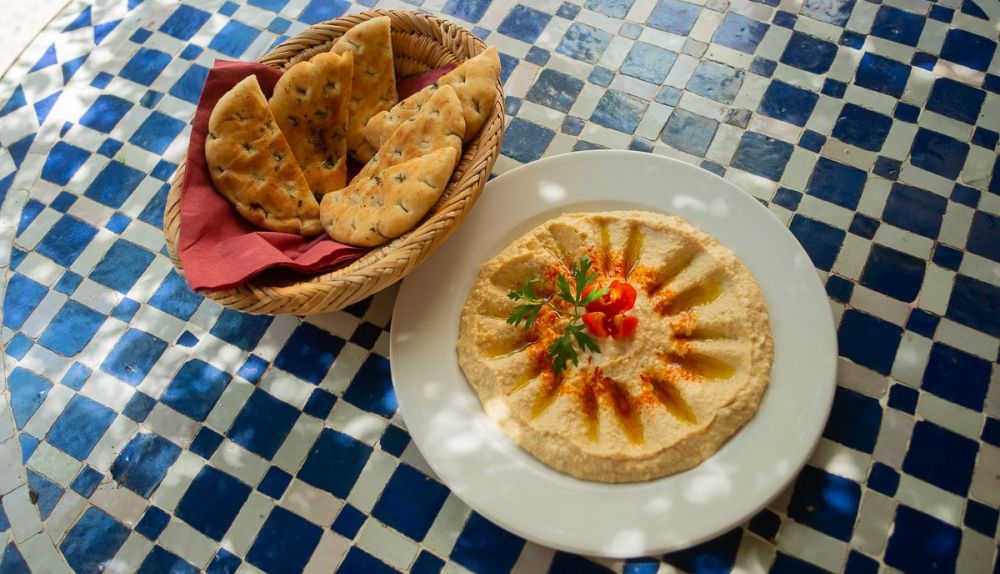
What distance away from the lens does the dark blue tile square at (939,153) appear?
8.83 ft

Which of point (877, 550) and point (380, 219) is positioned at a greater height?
point (380, 219)

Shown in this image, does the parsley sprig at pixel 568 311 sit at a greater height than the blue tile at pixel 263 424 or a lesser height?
greater

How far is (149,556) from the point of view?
2.30 metres

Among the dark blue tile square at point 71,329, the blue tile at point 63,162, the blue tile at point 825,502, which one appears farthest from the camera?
the blue tile at point 63,162

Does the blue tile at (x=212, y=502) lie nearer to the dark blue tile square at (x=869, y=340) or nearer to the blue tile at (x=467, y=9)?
the dark blue tile square at (x=869, y=340)

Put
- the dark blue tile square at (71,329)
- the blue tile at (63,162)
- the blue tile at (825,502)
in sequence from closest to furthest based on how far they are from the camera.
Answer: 1. the blue tile at (825,502)
2. the dark blue tile square at (71,329)
3. the blue tile at (63,162)

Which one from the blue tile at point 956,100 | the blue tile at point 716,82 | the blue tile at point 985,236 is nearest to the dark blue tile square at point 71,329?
the blue tile at point 716,82

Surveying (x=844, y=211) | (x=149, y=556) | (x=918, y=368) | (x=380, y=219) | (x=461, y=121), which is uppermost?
(x=461, y=121)

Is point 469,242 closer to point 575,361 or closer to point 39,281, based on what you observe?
point 575,361

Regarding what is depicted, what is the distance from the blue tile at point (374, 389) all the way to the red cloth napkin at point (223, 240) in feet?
1.28

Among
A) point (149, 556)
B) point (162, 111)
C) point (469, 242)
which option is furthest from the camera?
point (162, 111)

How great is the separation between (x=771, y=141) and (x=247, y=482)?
2.10 metres

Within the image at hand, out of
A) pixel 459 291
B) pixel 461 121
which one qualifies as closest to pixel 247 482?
pixel 459 291

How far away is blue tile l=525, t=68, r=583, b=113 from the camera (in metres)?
2.96
